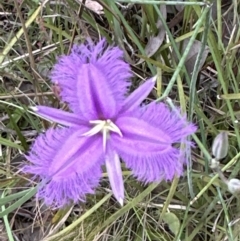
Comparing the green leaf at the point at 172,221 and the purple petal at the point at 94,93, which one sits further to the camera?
the green leaf at the point at 172,221

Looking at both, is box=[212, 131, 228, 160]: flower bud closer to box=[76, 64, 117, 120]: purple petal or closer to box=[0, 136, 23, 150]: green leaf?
box=[76, 64, 117, 120]: purple petal

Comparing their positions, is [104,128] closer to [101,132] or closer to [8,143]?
[101,132]

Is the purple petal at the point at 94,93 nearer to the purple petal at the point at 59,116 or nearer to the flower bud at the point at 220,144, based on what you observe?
the purple petal at the point at 59,116

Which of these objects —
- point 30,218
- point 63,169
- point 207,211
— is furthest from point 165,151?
point 30,218

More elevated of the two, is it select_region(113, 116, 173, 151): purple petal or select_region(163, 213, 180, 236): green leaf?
select_region(113, 116, 173, 151): purple petal

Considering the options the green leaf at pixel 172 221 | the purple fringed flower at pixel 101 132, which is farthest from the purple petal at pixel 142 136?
the green leaf at pixel 172 221

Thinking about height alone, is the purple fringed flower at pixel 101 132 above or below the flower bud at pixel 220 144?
above

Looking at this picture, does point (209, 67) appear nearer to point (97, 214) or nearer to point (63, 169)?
point (97, 214)

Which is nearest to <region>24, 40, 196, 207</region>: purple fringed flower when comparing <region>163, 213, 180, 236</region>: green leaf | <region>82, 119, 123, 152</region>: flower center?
<region>82, 119, 123, 152</region>: flower center
